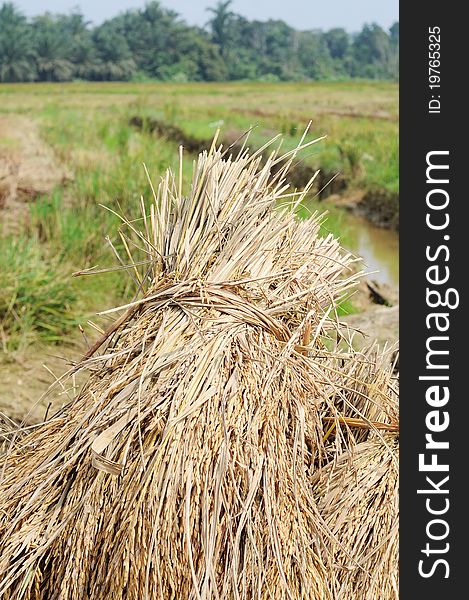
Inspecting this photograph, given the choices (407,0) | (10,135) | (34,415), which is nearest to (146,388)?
(407,0)

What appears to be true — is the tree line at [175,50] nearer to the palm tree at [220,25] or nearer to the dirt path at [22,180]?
the palm tree at [220,25]

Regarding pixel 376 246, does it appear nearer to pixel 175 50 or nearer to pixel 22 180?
pixel 22 180

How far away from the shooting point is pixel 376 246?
567 inches

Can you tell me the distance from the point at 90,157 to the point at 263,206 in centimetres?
841

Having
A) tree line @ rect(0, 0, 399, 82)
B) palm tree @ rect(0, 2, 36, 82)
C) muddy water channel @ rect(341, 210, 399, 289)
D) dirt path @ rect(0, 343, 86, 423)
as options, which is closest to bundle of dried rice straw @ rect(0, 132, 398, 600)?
dirt path @ rect(0, 343, 86, 423)

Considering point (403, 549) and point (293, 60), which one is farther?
point (293, 60)

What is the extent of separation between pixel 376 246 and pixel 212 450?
12.3 metres

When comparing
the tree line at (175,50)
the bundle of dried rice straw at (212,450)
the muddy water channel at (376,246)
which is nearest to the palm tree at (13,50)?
the tree line at (175,50)

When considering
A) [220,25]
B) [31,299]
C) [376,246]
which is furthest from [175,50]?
[31,299]

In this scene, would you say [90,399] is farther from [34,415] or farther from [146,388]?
[34,415]

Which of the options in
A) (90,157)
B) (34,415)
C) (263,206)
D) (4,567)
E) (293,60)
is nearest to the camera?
(4,567)

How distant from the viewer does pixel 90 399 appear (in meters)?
2.73

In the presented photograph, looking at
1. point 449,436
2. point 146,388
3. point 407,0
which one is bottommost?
point 449,436

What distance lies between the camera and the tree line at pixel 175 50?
2447 inches
